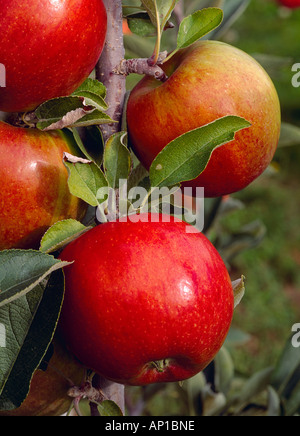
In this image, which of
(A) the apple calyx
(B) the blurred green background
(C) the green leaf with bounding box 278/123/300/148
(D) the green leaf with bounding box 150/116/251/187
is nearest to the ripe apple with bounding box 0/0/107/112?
(D) the green leaf with bounding box 150/116/251/187

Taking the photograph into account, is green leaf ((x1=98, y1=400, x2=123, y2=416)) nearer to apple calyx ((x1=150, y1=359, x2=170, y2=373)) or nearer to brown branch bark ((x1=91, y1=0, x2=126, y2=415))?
apple calyx ((x1=150, y1=359, x2=170, y2=373))

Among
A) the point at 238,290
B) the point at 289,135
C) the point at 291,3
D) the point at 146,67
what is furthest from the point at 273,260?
the point at 146,67

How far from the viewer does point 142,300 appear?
23.3 inches

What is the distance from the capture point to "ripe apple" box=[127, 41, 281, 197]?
658mm

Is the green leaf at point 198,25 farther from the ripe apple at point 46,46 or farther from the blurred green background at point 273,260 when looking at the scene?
the blurred green background at point 273,260

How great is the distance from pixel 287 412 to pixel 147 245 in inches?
25.4

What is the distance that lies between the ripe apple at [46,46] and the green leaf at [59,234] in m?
0.14

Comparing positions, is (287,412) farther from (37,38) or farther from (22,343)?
(37,38)

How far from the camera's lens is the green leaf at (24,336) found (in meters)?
0.60

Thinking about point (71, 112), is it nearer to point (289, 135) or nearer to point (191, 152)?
point (191, 152)

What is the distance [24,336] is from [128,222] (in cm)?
17

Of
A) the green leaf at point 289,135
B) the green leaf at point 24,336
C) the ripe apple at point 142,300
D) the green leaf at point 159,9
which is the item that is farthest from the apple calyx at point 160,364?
the green leaf at point 289,135

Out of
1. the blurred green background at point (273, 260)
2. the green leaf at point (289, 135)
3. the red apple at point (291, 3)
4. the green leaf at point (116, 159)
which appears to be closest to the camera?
the green leaf at point (116, 159)

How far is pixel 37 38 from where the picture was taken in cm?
57
